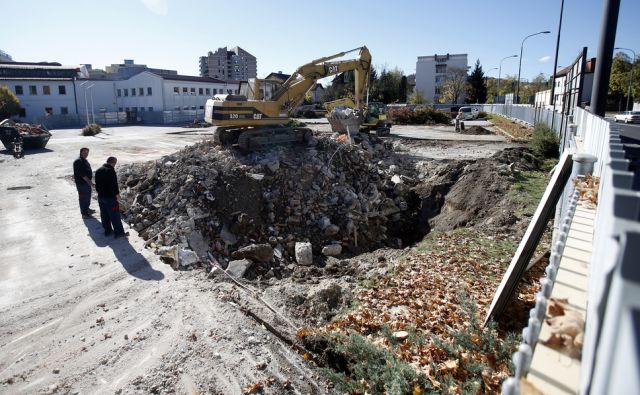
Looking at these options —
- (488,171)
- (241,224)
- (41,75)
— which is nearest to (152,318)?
(241,224)

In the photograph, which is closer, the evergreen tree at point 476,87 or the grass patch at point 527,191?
the grass patch at point 527,191

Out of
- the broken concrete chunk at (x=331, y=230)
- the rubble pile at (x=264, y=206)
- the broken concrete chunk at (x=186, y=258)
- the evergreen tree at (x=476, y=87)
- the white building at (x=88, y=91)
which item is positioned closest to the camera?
the broken concrete chunk at (x=186, y=258)

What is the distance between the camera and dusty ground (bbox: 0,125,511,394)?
15.2 ft

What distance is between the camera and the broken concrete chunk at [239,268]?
7.85 meters

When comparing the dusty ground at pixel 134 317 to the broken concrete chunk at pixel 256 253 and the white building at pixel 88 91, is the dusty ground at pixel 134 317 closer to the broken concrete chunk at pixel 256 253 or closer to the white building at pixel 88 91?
the broken concrete chunk at pixel 256 253

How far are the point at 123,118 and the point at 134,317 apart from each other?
4902 cm

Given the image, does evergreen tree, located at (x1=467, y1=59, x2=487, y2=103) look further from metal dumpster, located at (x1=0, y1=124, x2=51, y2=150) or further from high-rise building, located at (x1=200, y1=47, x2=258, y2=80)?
metal dumpster, located at (x1=0, y1=124, x2=51, y2=150)

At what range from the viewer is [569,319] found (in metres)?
2.05

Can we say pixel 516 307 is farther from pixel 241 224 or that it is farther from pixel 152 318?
pixel 241 224

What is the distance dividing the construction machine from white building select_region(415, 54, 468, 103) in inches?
2505

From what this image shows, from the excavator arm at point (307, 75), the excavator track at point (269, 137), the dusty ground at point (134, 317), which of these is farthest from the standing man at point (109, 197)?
the excavator arm at point (307, 75)

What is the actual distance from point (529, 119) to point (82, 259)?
97.9ft

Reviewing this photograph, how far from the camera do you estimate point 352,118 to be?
819 inches

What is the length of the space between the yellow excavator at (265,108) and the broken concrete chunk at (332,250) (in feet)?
19.0
